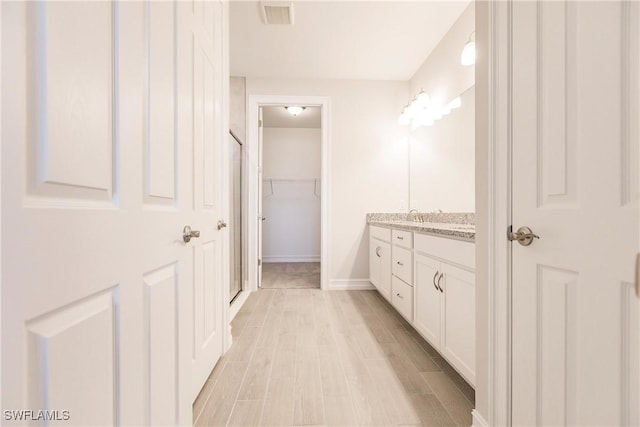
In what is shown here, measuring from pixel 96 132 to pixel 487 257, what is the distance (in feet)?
4.08

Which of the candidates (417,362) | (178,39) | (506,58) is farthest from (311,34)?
(417,362)

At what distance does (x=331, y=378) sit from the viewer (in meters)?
1.56

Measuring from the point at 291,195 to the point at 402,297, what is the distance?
3666 millimetres

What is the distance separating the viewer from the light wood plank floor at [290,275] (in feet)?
12.0

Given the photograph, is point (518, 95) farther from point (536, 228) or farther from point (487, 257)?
point (487, 257)

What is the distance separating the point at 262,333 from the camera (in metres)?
2.18

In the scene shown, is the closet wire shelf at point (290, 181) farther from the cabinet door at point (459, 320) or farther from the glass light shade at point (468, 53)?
the cabinet door at point (459, 320)

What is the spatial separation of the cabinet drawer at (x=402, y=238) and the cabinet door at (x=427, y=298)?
0.15 m

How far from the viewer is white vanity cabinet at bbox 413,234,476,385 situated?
1.36 m

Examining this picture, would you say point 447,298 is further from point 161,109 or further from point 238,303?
point 238,303

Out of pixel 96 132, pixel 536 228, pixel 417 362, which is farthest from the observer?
pixel 417 362

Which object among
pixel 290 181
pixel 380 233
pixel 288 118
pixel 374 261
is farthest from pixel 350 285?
pixel 288 118

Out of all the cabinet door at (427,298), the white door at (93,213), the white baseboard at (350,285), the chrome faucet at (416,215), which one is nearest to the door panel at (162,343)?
the white door at (93,213)

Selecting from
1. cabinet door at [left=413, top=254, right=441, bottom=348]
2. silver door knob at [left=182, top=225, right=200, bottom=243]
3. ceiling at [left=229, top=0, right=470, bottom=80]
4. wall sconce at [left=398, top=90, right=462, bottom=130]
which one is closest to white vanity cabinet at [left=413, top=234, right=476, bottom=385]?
cabinet door at [left=413, top=254, right=441, bottom=348]
